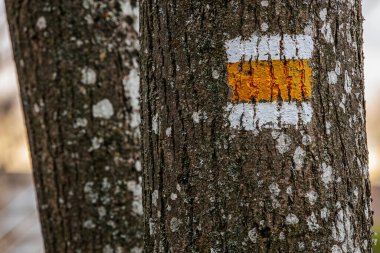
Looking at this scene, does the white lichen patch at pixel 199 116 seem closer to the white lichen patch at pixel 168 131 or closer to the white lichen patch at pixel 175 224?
the white lichen patch at pixel 168 131

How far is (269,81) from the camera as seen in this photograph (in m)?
1.55

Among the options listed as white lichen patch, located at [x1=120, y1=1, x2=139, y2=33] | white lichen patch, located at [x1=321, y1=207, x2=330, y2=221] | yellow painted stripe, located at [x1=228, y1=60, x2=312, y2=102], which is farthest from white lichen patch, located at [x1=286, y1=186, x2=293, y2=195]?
white lichen patch, located at [x1=120, y1=1, x2=139, y2=33]

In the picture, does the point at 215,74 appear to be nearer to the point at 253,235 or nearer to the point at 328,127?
the point at 328,127

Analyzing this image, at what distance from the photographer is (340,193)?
160 cm

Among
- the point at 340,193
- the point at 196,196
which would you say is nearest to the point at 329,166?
the point at 340,193


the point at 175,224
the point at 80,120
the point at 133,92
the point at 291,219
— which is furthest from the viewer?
the point at 133,92

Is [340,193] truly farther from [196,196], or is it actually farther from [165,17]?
[165,17]

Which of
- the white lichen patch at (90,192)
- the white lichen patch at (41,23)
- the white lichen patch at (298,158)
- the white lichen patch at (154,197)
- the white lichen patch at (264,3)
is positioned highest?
the white lichen patch at (41,23)

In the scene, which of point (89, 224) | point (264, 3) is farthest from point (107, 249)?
point (264, 3)

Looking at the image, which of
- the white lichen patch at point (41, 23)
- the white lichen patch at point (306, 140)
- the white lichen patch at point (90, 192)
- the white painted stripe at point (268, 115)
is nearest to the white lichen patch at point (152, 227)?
the white painted stripe at point (268, 115)

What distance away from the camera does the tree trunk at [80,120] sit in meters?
2.69

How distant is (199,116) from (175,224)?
31 centimetres

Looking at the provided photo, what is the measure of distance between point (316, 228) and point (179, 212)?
368 mm

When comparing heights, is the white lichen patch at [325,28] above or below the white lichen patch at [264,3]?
below
